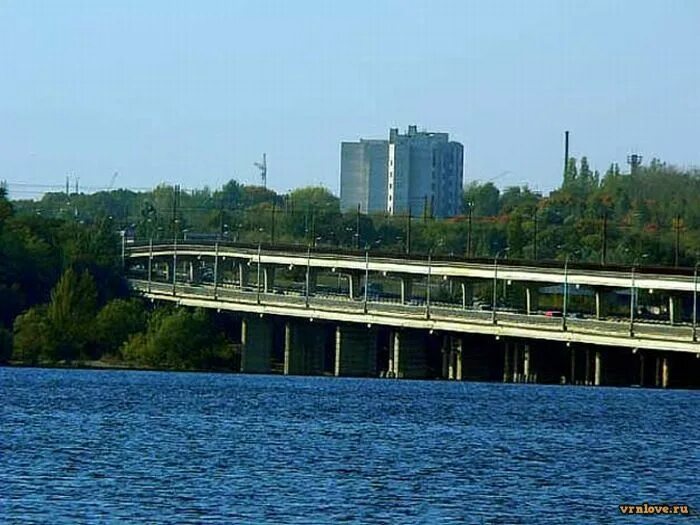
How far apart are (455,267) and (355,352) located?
937 cm

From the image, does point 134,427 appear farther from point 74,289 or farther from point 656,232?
point 656,232

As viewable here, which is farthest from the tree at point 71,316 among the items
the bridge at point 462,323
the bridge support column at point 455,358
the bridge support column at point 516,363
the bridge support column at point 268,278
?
the bridge support column at point 516,363

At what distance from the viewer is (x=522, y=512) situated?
58.2 meters

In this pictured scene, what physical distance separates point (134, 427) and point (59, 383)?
34.8 m

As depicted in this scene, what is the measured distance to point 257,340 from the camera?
162250 millimetres

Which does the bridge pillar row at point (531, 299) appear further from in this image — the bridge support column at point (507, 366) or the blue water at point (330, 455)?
the blue water at point (330, 455)

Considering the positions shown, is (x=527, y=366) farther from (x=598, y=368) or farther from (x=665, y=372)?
(x=665, y=372)

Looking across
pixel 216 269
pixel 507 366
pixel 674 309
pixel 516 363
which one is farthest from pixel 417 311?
pixel 216 269

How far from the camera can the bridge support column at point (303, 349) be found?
160250 millimetres

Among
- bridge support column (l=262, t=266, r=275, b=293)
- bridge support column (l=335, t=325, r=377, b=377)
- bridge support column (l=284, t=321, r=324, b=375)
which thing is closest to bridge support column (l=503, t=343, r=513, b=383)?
bridge support column (l=335, t=325, r=377, b=377)

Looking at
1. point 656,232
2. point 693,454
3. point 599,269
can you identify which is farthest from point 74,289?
point 693,454

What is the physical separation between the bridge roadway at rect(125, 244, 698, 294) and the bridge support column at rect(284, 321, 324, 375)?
20.8 feet

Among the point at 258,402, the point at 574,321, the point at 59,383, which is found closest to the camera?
the point at 258,402

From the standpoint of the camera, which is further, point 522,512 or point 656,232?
point 656,232
